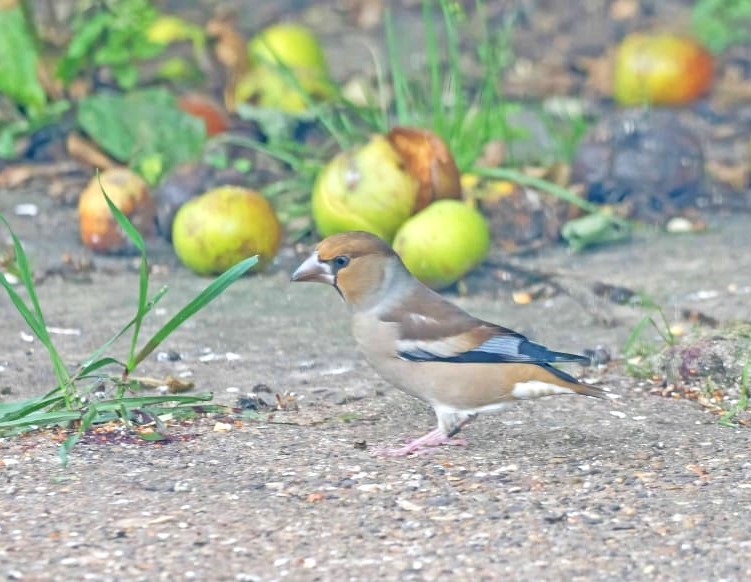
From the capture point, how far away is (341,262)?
4.46 metres

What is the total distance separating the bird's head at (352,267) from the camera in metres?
4.42

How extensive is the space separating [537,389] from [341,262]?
726mm

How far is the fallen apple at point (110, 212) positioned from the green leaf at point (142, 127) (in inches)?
25.5

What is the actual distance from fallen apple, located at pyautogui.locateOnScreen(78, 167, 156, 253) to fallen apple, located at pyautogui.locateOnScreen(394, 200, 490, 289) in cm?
123

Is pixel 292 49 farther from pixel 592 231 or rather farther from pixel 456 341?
pixel 456 341

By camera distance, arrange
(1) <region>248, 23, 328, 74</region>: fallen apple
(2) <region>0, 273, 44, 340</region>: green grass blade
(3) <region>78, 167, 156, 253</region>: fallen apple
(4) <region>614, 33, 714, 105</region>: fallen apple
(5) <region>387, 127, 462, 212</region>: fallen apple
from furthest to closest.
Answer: (4) <region>614, 33, 714, 105</region>: fallen apple
(1) <region>248, 23, 328, 74</region>: fallen apple
(3) <region>78, 167, 156, 253</region>: fallen apple
(5) <region>387, 127, 462, 212</region>: fallen apple
(2) <region>0, 273, 44, 340</region>: green grass blade

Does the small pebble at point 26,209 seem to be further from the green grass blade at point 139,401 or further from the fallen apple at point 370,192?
the green grass blade at point 139,401

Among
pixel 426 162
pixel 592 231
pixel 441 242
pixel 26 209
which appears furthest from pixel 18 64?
pixel 592 231

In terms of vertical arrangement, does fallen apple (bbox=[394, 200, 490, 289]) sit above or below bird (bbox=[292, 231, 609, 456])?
below

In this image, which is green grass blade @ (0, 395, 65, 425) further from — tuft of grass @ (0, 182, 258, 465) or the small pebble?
the small pebble

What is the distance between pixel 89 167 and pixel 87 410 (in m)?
3.35

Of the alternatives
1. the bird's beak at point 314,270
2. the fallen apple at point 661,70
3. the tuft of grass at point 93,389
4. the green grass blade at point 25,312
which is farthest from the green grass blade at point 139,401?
the fallen apple at point 661,70

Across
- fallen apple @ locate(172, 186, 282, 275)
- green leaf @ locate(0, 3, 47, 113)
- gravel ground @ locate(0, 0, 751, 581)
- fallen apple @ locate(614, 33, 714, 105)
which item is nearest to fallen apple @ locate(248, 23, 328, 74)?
green leaf @ locate(0, 3, 47, 113)

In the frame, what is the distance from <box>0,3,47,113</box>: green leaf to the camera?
729cm
